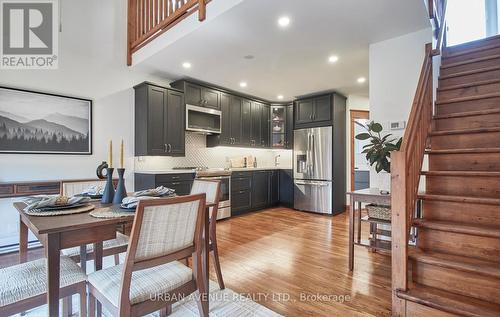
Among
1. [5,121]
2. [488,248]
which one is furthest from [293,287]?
[5,121]

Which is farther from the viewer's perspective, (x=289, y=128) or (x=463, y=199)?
(x=289, y=128)

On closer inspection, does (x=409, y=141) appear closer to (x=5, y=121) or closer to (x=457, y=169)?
(x=457, y=169)

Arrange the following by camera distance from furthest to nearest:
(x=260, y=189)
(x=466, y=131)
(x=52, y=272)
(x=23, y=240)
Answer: (x=260, y=189) < (x=466, y=131) < (x=23, y=240) < (x=52, y=272)

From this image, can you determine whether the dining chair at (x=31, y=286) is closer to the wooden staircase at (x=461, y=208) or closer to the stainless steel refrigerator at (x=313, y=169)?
the wooden staircase at (x=461, y=208)

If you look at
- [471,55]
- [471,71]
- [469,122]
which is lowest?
[469,122]

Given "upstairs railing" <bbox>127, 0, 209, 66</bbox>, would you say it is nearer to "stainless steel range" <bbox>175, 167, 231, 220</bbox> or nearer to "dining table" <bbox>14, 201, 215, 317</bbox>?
"stainless steel range" <bbox>175, 167, 231, 220</bbox>

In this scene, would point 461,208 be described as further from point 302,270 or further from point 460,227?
point 302,270

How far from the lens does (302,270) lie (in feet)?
8.46

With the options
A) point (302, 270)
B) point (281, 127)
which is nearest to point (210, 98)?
Result: point (281, 127)

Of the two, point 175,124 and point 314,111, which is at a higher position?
point 314,111

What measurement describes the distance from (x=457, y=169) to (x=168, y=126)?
378 centimetres

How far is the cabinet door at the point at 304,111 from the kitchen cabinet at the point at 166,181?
274 centimetres

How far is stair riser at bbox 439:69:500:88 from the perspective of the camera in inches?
111

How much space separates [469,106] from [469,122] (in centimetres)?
27
